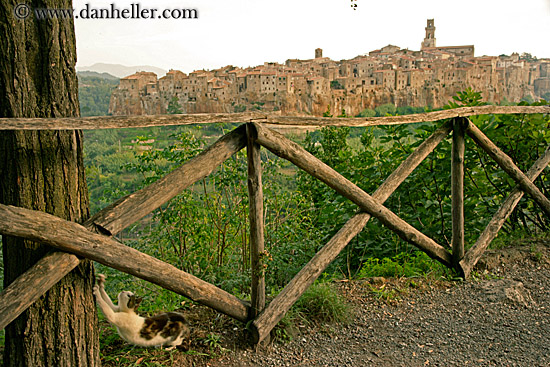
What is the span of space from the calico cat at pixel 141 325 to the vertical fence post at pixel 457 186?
2334mm

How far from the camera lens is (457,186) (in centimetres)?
382

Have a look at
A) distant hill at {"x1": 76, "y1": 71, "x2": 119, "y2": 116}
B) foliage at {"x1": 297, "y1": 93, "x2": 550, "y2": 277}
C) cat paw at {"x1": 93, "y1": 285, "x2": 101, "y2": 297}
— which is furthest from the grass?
distant hill at {"x1": 76, "y1": 71, "x2": 119, "y2": 116}

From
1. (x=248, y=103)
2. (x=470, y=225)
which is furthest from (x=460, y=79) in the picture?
(x=470, y=225)

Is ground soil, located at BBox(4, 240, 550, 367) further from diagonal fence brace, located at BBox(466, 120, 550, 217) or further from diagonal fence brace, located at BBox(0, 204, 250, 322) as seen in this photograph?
diagonal fence brace, located at BBox(466, 120, 550, 217)

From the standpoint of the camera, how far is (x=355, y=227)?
→ 324cm

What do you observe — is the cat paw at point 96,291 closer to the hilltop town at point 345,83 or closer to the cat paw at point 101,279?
the cat paw at point 101,279

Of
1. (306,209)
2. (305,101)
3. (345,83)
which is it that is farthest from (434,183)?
(345,83)

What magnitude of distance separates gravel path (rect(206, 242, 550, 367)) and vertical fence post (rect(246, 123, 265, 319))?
1.01ft

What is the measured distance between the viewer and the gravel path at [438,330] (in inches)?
109


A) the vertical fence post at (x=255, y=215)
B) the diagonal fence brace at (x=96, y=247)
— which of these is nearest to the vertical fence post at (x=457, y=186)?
the vertical fence post at (x=255, y=215)

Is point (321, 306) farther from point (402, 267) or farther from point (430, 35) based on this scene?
point (430, 35)

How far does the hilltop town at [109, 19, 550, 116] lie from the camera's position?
2117 inches

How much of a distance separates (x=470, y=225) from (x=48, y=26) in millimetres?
3922

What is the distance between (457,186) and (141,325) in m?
2.66
